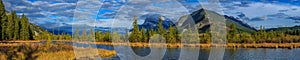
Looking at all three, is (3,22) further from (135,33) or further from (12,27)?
(135,33)

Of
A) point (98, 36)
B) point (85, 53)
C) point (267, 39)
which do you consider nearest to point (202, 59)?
point (85, 53)

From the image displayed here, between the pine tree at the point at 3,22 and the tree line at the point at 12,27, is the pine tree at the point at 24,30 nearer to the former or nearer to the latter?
the tree line at the point at 12,27

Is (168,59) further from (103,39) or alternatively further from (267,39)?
(103,39)

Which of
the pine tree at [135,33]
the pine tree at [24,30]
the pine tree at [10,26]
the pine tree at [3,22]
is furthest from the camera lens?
the pine tree at [135,33]

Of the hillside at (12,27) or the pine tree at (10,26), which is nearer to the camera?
the hillside at (12,27)

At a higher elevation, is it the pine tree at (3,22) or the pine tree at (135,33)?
the pine tree at (3,22)

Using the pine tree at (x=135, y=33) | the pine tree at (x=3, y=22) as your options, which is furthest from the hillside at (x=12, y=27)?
the pine tree at (x=135, y=33)

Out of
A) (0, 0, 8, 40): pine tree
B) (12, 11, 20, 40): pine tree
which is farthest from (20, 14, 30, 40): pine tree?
(0, 0, 8, 40): pine tree

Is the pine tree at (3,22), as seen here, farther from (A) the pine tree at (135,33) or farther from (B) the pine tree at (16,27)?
(A) the pine tree at (135,33)

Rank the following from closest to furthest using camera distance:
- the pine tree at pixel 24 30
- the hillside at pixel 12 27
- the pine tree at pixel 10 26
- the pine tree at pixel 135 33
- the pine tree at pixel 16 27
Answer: the hillside at pixel 12 27 < the pine tree at pixel 10 26 < the pine tree at pixel 16 27 < the pine tree at pixel 24 30 < the pine tree at pixel 135 33

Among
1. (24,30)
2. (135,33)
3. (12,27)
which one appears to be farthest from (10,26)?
(135,33)

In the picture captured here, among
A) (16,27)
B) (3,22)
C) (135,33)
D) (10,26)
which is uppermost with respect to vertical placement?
(3,22)

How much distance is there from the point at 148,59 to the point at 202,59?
5.70 m

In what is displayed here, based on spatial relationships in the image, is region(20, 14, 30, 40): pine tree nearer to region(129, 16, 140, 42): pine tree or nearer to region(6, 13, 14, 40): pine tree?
region(6, 13, 14, 40): pine tree
